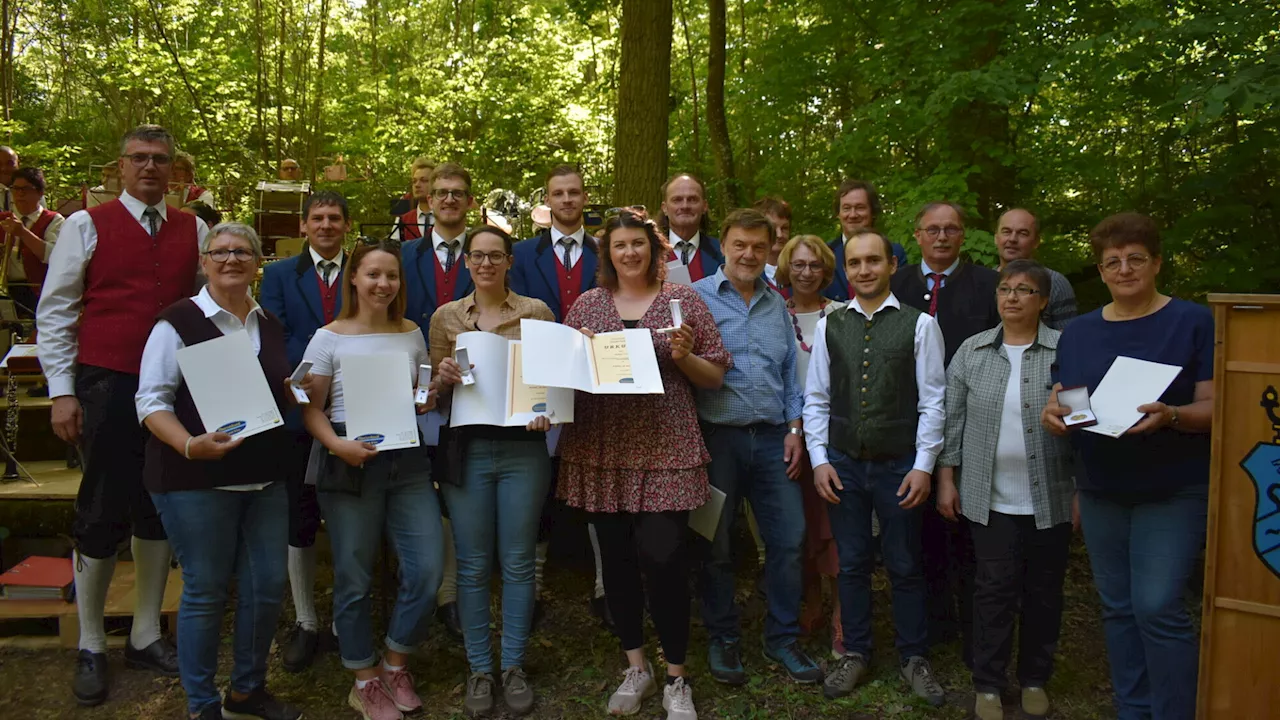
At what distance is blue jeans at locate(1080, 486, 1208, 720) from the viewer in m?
3.00

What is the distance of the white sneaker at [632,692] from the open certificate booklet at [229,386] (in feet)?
6.21

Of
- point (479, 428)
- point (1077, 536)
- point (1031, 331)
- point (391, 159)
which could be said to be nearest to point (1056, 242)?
point (1077, 536)

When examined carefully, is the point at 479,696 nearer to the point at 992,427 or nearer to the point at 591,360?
the point at 591,360

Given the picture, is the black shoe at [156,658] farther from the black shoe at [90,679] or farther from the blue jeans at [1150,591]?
the blue jeans at [1150,591]

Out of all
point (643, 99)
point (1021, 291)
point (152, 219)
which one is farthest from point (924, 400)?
point (643, 99)

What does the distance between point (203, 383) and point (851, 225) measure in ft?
11.8

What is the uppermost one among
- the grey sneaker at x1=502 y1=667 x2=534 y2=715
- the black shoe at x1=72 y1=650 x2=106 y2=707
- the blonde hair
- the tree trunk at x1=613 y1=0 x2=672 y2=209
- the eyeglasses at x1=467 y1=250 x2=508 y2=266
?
the tree trunk at x1=613 y1=0 x2=672 y2=209

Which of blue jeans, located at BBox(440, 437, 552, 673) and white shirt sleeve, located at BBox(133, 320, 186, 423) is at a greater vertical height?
white shirt sleeve, located at BBox(133, 320, 186, 423)

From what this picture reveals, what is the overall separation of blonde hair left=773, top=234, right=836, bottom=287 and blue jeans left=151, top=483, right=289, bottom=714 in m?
2.62

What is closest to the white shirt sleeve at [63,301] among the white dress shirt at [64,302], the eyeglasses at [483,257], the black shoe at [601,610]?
the white dress shirt at [64,302]

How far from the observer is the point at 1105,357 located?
313cm

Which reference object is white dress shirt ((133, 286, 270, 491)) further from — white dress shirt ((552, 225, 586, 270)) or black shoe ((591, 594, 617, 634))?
black shoe ((591, 594, 617, 634))

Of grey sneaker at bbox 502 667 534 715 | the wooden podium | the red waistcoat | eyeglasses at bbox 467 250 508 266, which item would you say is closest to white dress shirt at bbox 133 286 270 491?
the red waistcoat

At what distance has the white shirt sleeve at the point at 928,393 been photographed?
3.62 meters
